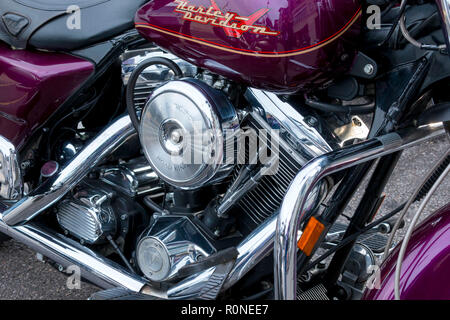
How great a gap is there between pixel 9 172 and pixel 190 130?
705mm

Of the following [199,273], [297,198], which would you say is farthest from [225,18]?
[199,273]

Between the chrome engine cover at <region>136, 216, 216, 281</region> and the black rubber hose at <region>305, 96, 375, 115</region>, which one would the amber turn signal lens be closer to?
the black rubber hose at <region>305, 96, 375, 115</region>

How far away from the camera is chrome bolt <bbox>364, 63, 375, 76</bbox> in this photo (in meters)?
1.25

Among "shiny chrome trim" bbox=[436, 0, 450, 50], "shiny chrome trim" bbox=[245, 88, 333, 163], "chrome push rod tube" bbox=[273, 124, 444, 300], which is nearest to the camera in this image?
"shiny chrome trim" bbox=[436, 0, 450, 50]

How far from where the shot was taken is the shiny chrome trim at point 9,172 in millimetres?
1794

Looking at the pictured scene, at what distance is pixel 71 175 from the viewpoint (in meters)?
1.72

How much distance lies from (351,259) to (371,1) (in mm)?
759

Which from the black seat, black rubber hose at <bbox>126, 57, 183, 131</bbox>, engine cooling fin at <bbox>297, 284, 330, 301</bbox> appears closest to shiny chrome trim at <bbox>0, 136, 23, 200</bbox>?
the black seat

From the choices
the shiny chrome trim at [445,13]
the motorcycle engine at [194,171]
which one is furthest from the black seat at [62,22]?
the shiny chrome trim at [445,13]

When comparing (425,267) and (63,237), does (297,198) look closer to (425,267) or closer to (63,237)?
(425,267)

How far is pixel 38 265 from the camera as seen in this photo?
241 centimetres

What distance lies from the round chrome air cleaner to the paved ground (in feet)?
3.04

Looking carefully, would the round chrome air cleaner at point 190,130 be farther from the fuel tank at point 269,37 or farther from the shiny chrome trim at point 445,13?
the shiny chrome trim at point 445,13
